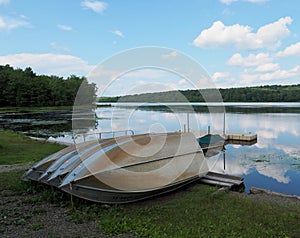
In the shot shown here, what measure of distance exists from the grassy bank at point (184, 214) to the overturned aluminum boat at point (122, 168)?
335 millimetres

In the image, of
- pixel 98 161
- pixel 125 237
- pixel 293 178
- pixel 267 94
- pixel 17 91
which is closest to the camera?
pixel 125 237

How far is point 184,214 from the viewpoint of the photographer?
621cm

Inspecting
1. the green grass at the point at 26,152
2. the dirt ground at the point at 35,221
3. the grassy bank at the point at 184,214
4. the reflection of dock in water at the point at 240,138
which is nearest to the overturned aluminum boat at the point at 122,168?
the grassy bank at the point at 184,214

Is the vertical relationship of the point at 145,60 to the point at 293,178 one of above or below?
above

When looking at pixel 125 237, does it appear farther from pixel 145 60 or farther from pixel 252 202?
pixel 145 60

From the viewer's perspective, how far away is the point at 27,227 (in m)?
5.16

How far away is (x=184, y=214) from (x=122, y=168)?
6.04 ft

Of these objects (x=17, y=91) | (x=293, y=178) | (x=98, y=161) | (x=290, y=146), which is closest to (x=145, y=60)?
(x=98, y=161)

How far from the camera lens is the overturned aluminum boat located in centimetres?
638

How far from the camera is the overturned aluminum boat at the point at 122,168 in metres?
6.38

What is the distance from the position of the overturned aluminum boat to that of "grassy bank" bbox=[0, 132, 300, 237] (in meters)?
0.33

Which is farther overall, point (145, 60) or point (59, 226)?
point (145, 60)

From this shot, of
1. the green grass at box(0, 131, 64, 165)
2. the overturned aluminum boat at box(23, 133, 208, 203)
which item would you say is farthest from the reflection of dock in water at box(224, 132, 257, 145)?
the overturned aluminum boat at box(23, 133, 208, 203)

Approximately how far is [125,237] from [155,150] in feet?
11.1
